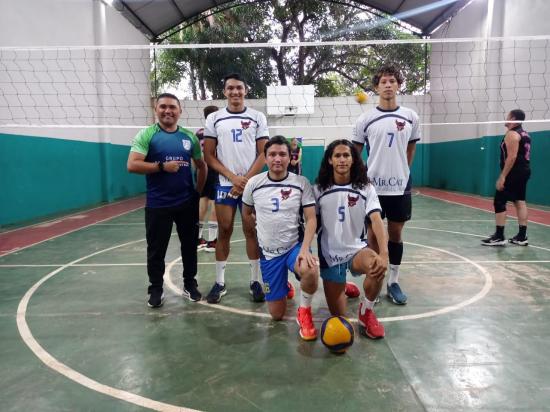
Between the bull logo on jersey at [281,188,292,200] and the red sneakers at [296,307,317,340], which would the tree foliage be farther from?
the red sneakers at [296,307,317,340]

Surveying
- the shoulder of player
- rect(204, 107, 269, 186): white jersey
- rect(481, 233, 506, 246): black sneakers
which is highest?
the shoulder of player

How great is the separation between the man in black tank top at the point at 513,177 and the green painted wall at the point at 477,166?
4.74 m

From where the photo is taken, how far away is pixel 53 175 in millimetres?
8891

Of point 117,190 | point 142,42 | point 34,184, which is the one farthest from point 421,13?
point 34,184

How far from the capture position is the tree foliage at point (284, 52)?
1703 centimetres

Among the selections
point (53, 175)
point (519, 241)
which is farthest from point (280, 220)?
point (53, 175)

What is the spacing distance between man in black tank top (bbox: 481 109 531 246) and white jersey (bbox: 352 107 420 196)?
2.75 m

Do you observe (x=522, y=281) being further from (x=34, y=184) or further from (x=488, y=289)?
(x=34, y=184)

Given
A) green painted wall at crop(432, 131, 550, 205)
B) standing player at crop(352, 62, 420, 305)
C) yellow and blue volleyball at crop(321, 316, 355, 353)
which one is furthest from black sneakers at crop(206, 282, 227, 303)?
green painted wall at crop(432, 131, 550, 205)

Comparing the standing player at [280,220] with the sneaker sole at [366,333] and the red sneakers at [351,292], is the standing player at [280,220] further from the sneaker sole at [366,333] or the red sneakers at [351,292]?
the red sneakers at [351,292]

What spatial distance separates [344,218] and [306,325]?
770mm

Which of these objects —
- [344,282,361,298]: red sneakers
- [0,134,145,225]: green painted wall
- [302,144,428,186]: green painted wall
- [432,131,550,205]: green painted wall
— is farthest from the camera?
[302,144,428,186]: green painted wall

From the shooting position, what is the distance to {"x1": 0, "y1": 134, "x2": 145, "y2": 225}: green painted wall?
755 centimetres

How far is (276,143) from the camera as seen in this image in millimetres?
2857
